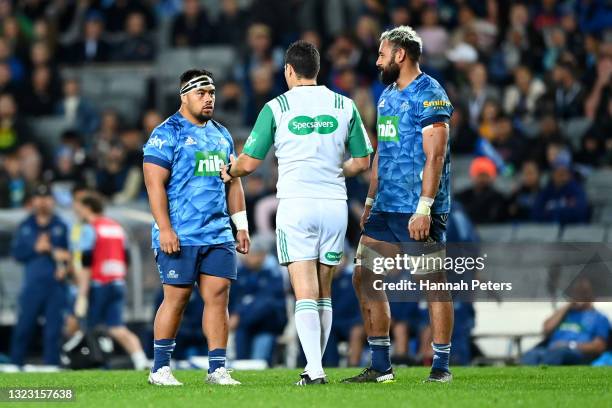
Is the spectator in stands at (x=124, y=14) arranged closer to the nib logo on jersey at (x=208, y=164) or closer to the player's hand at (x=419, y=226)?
the nib logo on jersey at (x=208, y=164)

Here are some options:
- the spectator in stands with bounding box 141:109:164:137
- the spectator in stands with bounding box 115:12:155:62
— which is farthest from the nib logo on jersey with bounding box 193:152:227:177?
the spectator in stands with bounding box 115:12:155:62

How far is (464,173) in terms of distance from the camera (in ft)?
67.3

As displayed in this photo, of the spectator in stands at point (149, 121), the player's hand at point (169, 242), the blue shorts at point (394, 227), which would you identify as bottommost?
the player's hand at point (169, 242)

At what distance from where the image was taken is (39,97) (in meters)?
24.4

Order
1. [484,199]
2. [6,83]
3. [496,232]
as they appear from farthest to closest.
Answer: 1. [6,83]
2. [484,199]
3. [496,232]

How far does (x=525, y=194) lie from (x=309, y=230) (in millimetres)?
9575

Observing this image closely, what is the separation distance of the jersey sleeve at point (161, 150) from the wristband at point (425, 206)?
1.81m

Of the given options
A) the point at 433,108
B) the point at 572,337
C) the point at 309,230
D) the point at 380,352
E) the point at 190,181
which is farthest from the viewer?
the point at 572,337

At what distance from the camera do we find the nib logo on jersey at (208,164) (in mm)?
10500

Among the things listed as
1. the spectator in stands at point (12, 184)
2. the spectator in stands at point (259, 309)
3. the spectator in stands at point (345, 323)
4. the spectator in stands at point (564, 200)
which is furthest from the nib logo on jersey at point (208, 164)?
the spectator in stands at point (12, 184)

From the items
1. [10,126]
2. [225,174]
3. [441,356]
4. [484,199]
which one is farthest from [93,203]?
[441,356]

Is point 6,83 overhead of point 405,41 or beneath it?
overhead

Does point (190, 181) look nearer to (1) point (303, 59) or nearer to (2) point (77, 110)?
(1) point (303, 59)

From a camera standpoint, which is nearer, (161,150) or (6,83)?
(161,150)
